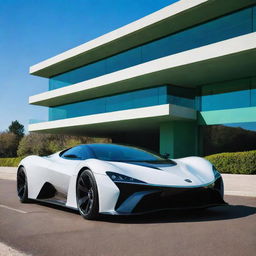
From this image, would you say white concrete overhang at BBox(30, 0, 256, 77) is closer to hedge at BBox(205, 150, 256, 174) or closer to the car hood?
hedge at BBox(205, 150, 256, 174)

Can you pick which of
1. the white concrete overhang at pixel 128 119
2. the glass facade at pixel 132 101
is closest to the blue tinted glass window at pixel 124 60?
the glass facade at pixel 132 101

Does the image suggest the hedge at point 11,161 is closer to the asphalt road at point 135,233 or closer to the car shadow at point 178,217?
the asphalt road at point 135,233

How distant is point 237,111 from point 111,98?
9493 mm

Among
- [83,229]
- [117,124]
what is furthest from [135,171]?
[117,124]

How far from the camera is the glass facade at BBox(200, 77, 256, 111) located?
2058 centimetres

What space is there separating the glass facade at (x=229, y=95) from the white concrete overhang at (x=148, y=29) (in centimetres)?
380

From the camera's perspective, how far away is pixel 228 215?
5352 millimetres

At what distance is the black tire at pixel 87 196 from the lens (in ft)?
16.0

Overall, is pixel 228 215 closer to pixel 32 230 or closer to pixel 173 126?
pixel 32 230

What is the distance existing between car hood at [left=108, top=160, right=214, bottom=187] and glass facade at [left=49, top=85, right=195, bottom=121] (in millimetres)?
16798

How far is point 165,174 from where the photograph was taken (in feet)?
16.3

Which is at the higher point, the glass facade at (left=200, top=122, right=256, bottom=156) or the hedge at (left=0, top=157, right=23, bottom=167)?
the glass facade at (left=200, top=122, right=256, bottom=156)

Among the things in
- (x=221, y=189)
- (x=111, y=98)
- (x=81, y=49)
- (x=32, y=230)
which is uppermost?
(x=81, y=49)

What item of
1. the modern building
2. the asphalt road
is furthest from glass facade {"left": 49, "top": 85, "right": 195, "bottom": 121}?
the asphalt road
